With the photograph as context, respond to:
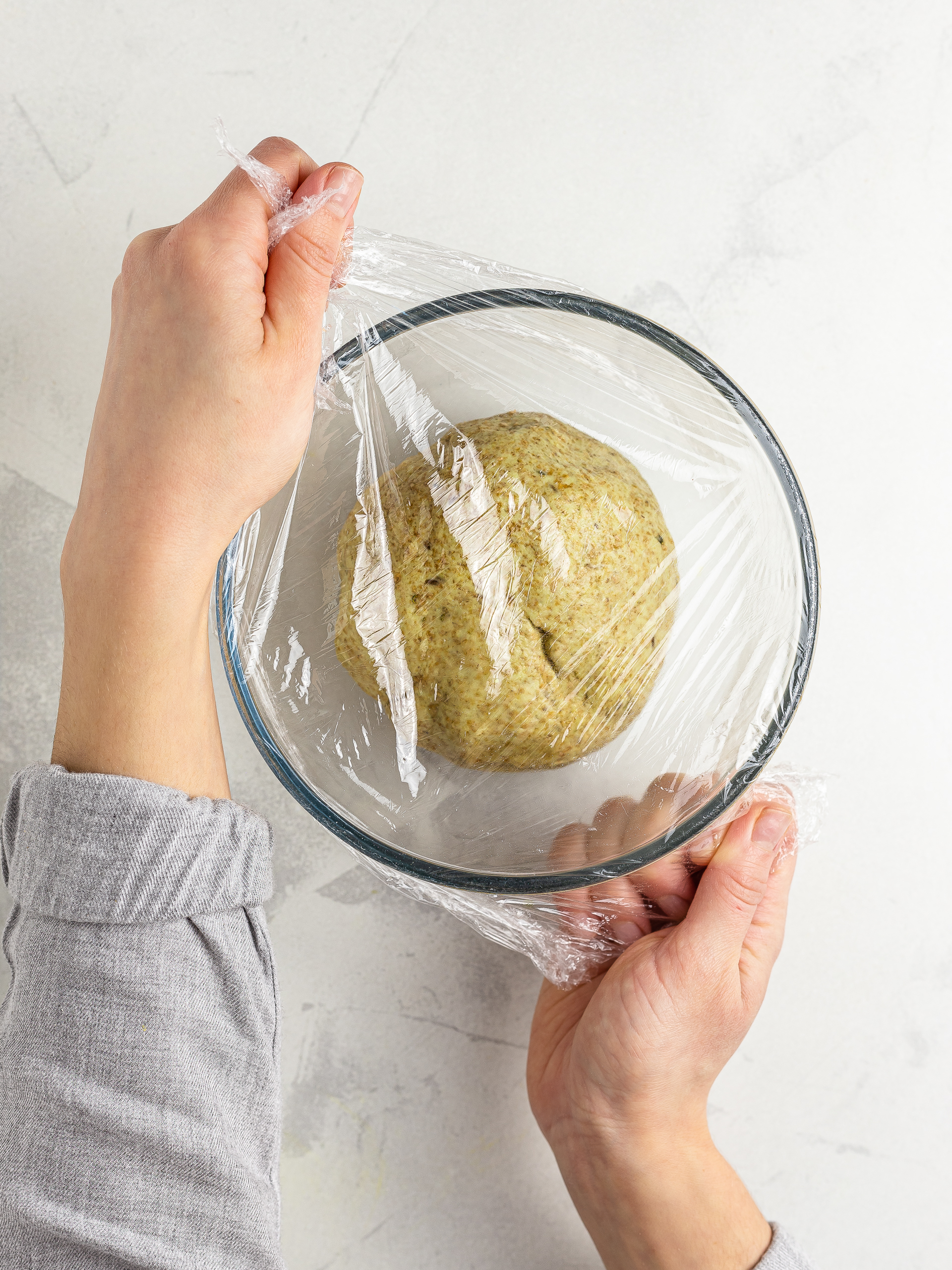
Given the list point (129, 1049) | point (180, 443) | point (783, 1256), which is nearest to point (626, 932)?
point (783, 1256)

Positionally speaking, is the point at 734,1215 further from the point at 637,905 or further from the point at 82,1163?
the point at 82,1163

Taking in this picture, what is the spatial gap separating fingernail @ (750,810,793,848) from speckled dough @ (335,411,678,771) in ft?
0.70

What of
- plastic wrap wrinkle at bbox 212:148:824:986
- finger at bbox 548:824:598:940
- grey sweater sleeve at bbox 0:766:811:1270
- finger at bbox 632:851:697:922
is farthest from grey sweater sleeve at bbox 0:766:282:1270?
finger at bbox 632:851:697:922

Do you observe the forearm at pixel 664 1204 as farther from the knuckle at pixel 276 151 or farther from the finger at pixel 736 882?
the knuckle at pixel 276 151

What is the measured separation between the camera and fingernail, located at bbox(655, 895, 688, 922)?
0.82 m

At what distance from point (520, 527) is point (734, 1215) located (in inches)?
27.5

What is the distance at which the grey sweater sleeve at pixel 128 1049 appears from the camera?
567 millimetres

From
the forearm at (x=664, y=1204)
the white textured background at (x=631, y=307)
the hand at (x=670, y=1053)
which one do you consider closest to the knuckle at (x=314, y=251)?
the white textured background at (x=631, y=307)

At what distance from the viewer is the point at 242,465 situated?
596 millimetres

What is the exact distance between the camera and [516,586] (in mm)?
614

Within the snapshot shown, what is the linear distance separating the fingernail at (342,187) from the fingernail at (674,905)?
2.20ft

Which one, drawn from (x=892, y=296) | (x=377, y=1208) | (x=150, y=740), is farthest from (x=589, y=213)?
(x=377, y=1208)

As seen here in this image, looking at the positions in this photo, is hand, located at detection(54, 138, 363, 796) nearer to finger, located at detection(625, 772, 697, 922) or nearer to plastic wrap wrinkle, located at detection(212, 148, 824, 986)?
plastic wrap wrinkle, located at detection(212, 148, 824, 986)

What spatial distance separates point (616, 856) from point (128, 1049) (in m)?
0.39
